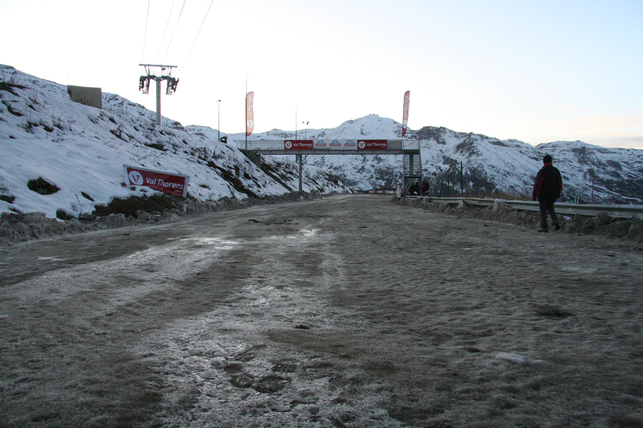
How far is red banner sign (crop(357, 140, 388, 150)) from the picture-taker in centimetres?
5359

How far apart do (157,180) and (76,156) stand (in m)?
3.20

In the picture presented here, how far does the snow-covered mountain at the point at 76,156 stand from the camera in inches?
460

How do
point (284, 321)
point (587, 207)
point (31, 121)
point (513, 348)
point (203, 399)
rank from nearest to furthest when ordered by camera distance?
1. point (203, 399)
2. point (513, 348)
3. point (284, 321)
4. point (587, 207)
5. point (31, 121)

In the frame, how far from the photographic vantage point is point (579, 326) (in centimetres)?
307

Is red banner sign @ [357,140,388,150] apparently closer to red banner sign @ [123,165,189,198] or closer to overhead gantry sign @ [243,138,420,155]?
overhead gantry sign @ [243,138,420,155]

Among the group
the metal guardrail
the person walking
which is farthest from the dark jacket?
the metal guardrail

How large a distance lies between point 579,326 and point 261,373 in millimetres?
2539

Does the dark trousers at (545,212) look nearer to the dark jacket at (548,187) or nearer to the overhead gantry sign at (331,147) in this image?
the dark jacket at (548,187)

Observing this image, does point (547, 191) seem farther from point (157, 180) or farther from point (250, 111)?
point (250, 111)

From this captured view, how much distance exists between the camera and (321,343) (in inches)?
111

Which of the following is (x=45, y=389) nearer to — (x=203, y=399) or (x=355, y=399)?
(x=203, y=399)

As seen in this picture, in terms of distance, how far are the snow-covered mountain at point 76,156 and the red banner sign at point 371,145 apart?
27041 mm

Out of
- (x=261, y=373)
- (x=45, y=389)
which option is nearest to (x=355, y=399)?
(x=261, y=373)

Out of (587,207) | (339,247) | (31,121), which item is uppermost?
(31,121)
